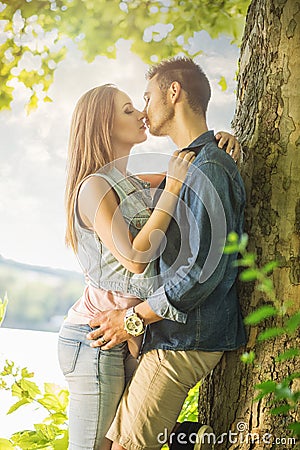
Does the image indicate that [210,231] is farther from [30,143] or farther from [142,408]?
[30,143]

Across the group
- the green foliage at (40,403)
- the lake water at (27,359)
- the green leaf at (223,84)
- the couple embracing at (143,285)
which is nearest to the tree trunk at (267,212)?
the couple embracing at (143,285)

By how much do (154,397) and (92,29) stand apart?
4.61ft

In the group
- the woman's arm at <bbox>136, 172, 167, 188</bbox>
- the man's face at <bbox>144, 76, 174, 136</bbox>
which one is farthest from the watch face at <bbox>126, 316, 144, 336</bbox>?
the man's face at <bbox>144, 76, 174, 136</bbox>

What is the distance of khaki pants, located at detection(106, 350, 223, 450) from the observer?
1.45m

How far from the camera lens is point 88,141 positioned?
159cm

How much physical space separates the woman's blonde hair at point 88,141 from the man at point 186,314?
0.72ft

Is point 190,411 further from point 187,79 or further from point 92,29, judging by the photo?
point 92,29

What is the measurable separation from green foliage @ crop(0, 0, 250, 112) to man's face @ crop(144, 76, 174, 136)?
0.75m

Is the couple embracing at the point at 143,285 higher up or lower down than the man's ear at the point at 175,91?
lower down

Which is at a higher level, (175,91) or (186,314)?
(175,91)

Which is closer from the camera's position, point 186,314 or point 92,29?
point 186,314

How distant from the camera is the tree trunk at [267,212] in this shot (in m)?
1.51

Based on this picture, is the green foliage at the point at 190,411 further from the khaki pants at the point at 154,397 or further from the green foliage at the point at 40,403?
the khaki pants at the point at 154,397

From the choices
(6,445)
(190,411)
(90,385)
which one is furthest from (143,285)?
(6,445)
